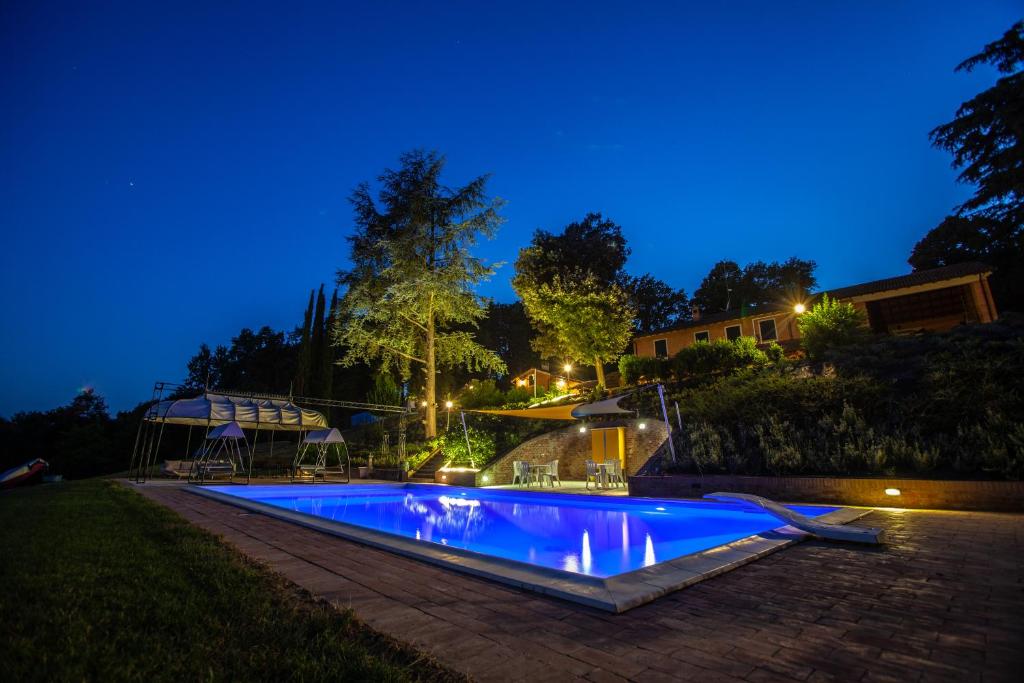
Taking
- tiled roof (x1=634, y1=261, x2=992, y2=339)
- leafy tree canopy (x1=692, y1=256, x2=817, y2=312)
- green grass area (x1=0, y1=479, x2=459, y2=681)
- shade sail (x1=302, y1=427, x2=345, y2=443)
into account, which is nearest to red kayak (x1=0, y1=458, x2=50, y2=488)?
shade sail (x1=302, y1=427, x2=345, y2=443)

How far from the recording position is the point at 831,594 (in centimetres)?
289

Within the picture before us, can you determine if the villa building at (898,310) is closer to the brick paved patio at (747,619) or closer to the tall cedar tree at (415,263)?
the tall cedar tree at (415,263)

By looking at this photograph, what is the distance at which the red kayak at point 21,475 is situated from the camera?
1391 centimetres

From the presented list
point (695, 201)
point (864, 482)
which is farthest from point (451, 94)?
point (695, 201)

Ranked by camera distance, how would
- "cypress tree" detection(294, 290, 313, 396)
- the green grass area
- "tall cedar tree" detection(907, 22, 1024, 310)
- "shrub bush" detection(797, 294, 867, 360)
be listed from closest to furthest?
the green grass area, "shrub bush" detection(797, 294, 867, 360), "tall cedar tree" detection(907, 22, 1024, 310), "cypress tree" detection(294, 290, 313, 396)

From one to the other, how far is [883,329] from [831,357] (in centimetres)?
1297

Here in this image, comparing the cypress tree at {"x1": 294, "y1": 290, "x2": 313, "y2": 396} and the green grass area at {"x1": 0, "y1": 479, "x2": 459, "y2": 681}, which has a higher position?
the cypress tree at {"x1": 294, "y1": 290, "x2": 313, "y2": 396}

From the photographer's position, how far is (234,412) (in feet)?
45.5

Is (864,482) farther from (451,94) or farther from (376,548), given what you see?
(451,94)

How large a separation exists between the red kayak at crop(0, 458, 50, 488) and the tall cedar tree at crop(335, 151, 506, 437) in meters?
10.3

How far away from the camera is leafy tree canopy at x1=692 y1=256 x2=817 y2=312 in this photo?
129ft

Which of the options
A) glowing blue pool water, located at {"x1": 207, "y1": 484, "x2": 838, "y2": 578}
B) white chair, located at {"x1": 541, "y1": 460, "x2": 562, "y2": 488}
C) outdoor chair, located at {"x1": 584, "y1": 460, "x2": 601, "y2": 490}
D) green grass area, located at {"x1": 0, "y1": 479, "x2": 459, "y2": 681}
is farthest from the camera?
white chair, located at {"x1": 541, "y1": 460, "x2": 562, "y2": 488}

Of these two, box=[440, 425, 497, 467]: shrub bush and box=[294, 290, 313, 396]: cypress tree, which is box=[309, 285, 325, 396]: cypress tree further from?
box=[440, 425, 497, 467]: shrub bush

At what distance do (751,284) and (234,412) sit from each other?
4110 centimetres
